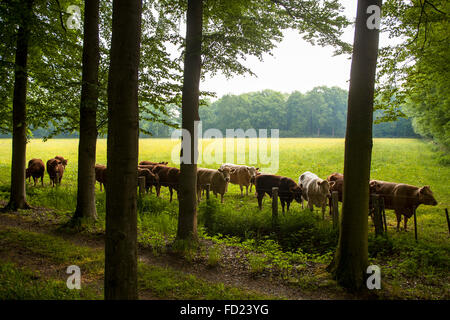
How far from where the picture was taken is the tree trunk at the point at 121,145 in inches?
138

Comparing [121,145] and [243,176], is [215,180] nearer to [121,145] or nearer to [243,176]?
[243,176]

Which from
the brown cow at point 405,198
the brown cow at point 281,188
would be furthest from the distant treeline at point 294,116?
the brown cow at point 405,198

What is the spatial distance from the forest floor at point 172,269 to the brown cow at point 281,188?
5849 millimetres

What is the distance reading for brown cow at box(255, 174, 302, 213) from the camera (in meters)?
13.2

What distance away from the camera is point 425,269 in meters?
6.46

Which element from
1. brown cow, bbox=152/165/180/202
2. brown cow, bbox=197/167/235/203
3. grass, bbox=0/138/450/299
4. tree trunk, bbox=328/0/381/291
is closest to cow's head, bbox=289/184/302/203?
grass, bbox=0/138/450/299

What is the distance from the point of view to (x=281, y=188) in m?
13.9

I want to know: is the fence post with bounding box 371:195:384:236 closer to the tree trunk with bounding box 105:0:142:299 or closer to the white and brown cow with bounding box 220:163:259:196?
the tree trunk with bounding box 105:0:142:299

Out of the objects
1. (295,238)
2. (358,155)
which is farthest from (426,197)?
(358,155)

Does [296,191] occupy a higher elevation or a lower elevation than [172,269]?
higher

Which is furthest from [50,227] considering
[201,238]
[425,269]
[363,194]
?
[425,269]

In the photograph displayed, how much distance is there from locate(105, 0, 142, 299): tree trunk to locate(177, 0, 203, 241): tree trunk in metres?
3.70

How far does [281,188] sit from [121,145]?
11.2m
